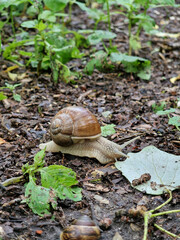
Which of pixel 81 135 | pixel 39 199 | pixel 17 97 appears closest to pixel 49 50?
pixel 17 97

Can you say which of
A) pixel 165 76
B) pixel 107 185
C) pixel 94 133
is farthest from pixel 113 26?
pixel 107 185

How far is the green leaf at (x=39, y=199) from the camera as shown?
9.31 ft

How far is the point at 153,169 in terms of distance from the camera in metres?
Answer: 3.32

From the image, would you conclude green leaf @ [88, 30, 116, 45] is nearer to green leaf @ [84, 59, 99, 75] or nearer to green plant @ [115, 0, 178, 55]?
green leaf @ [84, 59, 99, 75]

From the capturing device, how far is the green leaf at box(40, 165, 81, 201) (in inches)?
117

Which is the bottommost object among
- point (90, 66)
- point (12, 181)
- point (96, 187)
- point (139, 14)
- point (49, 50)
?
point (96, 187)

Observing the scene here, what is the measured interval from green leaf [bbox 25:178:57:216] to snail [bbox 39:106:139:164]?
2.79 feet

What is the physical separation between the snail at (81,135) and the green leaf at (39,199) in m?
0.85

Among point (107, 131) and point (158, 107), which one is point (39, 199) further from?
point (158, 107)

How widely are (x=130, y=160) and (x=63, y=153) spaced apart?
77 centimetres

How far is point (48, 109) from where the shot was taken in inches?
183

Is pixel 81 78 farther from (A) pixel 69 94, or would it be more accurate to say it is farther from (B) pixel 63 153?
(B) pixel 63 153

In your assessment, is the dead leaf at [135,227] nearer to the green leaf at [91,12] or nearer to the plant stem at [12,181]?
the plant stem at [12,181]

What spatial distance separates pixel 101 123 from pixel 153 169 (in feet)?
3.91
